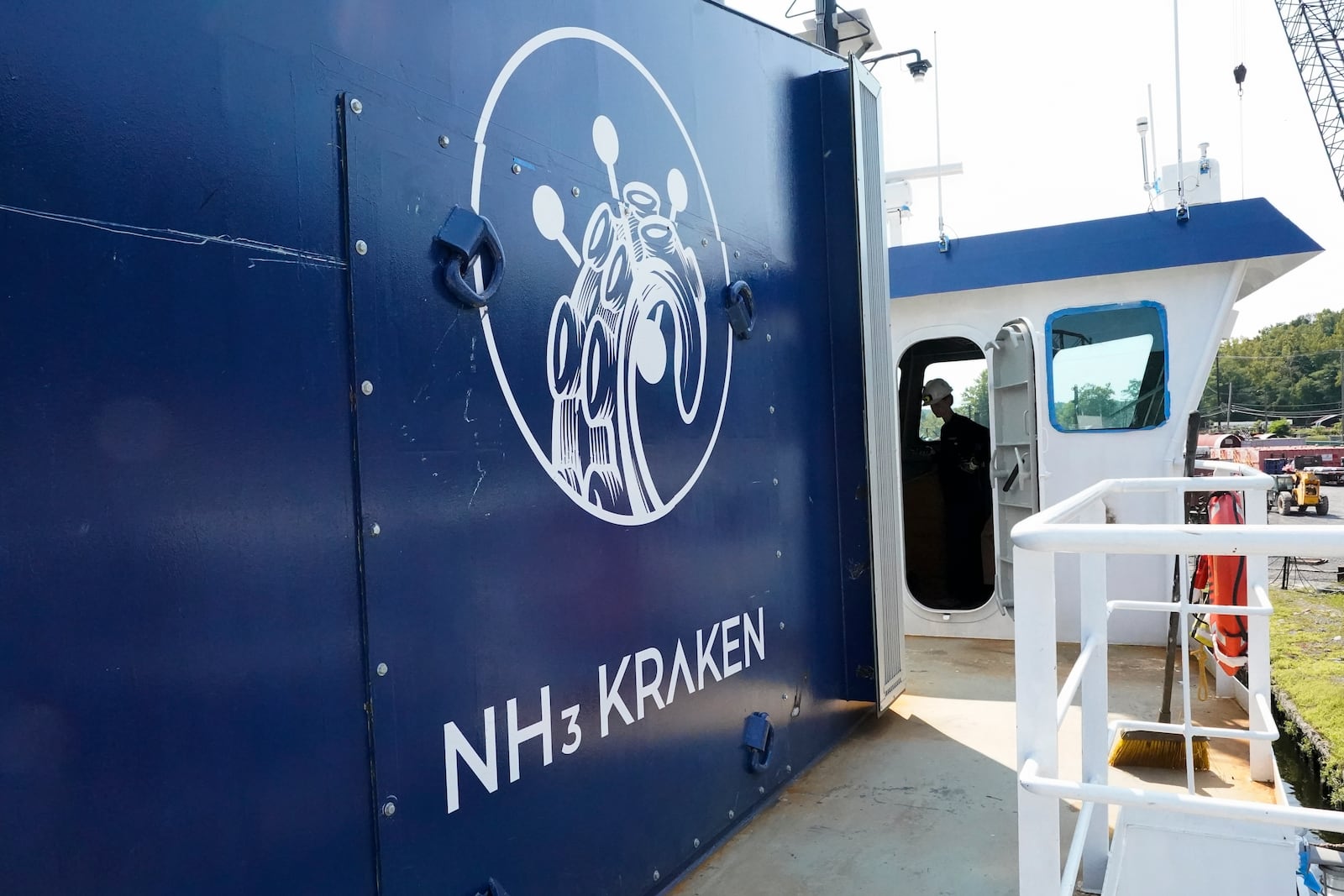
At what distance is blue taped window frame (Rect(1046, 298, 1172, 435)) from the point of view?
5062mm

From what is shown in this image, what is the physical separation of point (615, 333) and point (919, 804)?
1814 millimetres

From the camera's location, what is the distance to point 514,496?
189cm

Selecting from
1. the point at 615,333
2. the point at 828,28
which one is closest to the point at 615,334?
the point at 615,333

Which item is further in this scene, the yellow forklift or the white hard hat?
the yellow forklift

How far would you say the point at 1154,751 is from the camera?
321 centimetres

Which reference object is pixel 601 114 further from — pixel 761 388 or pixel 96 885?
pixel 96 885

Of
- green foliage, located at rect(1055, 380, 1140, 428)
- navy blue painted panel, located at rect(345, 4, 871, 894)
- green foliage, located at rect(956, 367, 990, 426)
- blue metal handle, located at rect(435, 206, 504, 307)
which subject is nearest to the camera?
navy blue painted panel, located at rect(345, 4, 871, 894)

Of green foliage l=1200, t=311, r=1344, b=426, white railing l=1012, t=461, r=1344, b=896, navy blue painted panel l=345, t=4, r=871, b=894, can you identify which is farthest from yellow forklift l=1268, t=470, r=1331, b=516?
green foliage l=1200, t=311, r=1344, b=426

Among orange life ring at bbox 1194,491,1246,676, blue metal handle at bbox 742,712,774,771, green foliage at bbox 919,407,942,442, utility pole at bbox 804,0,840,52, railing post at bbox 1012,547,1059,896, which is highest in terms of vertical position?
utility pole at bbox 804,0,840,52

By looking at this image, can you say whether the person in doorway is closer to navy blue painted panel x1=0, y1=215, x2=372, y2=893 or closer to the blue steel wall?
the blue steel wall

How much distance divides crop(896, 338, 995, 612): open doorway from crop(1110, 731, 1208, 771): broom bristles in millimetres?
2297

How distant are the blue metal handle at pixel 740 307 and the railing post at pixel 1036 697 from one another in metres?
1.70

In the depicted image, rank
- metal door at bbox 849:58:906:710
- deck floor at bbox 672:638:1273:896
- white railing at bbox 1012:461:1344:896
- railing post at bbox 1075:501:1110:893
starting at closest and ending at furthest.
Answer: white railing at bbox 1012:461:1344:896, railing post at bbox 1075:501:1110:893, deck floor at bbox 672:638:1273:896, metal door at bbox 849:58:906:710

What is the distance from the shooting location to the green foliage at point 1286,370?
59531mm
